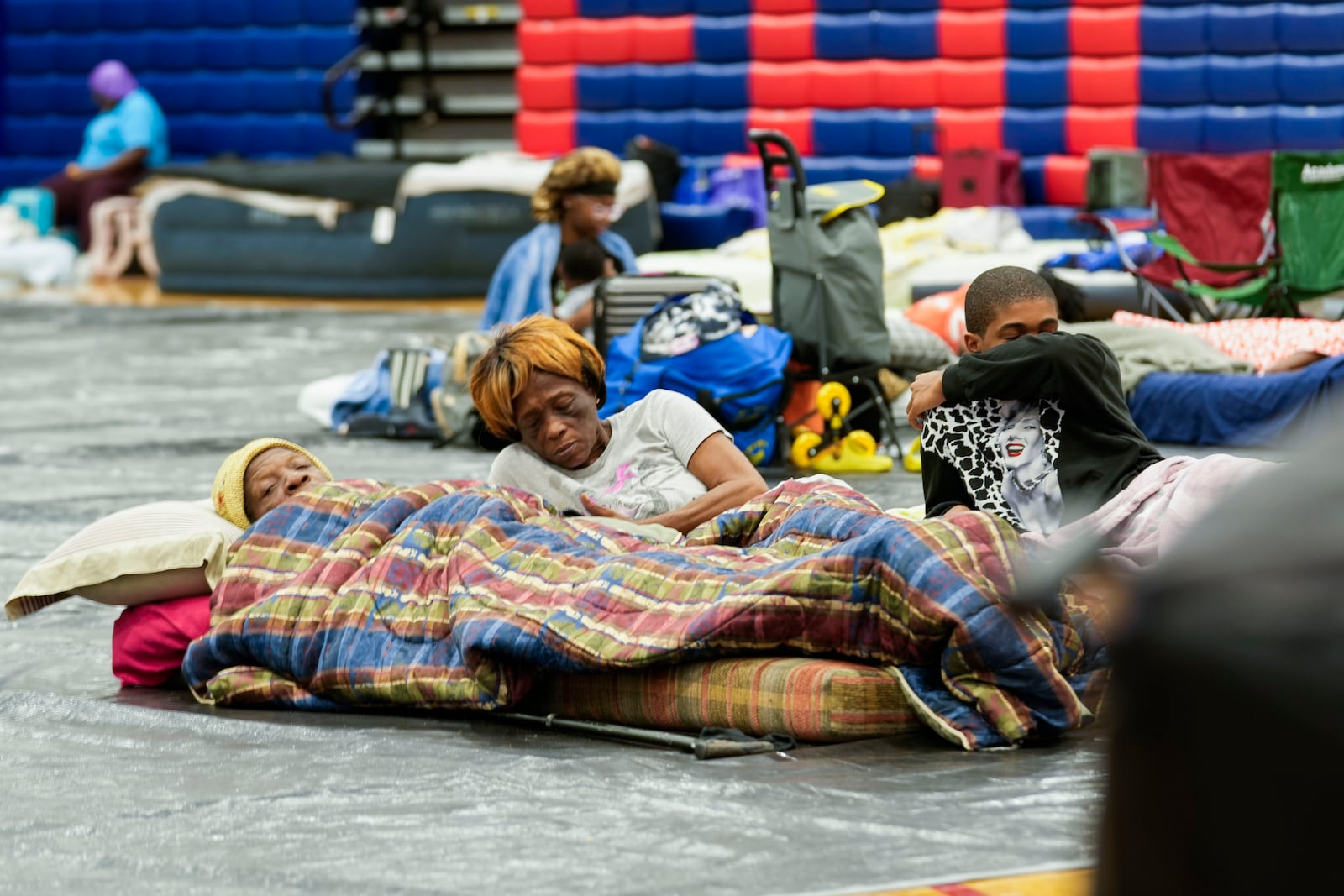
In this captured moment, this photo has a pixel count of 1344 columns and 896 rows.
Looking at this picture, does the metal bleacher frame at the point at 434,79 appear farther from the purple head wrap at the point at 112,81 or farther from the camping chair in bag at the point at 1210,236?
the camping chair in bag at the point at 1210,236

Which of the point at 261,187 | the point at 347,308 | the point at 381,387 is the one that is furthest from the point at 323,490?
the point at 261,187

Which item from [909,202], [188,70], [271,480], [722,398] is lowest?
[722,398]

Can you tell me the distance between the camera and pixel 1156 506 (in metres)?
2.64

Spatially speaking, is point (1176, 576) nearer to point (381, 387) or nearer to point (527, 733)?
point (527, 733)

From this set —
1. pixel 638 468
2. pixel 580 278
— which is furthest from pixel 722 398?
pixel 638 468

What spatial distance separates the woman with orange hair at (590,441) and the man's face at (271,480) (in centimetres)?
34

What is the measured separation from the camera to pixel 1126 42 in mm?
10156

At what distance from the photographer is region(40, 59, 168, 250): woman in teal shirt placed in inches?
516

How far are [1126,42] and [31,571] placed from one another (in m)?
8.35

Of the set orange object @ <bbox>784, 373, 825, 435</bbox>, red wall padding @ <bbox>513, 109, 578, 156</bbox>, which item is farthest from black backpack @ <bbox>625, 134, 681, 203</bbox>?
orange object @ <bbox>784, 373, 825, 435</bbox>

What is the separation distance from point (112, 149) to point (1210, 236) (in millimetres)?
8891

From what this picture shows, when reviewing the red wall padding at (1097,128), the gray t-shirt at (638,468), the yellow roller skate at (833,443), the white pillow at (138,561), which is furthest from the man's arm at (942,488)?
the red wall padding at (1097,128)

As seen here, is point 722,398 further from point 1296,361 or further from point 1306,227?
point 1306,227

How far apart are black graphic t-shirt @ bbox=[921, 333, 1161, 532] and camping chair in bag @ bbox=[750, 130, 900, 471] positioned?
7.10ft
